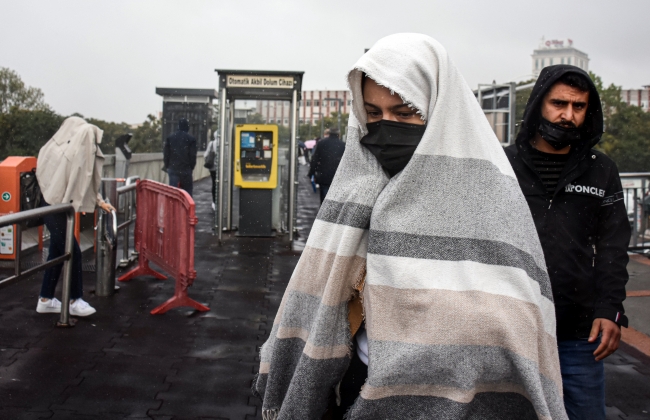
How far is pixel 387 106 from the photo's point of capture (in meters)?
1.95

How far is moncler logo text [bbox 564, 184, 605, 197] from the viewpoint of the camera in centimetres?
259

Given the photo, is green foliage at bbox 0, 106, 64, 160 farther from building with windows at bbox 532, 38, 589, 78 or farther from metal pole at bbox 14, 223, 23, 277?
building with windows at bbox 532, 38, 589, 78

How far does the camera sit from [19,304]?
6.77 m

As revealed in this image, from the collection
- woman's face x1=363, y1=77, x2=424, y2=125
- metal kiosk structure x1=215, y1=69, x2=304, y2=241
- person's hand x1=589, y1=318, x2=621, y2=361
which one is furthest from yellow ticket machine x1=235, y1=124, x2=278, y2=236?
woman's face x1=363, y1=77, x2=424, y2=125

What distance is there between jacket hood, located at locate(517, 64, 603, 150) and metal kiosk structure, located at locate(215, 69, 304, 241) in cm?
861

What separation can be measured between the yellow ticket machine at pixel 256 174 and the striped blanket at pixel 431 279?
1006 centimetres

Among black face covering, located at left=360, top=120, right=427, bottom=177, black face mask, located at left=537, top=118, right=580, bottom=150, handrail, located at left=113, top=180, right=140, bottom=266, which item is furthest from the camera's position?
handrail, located at left=113, top=180, right=140, bottom=266

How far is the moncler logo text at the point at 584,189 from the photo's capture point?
2.59m

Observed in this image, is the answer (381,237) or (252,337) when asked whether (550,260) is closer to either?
(381,237)

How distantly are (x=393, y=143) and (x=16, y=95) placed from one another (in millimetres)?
13914

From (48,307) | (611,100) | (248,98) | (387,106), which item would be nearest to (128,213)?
(48,307)

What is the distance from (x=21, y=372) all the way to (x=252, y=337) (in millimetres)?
1768

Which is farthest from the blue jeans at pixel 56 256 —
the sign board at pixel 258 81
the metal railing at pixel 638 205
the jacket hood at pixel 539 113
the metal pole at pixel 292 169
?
the metal railing at pixel 638 205

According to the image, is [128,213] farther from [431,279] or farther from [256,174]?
[431,279]
